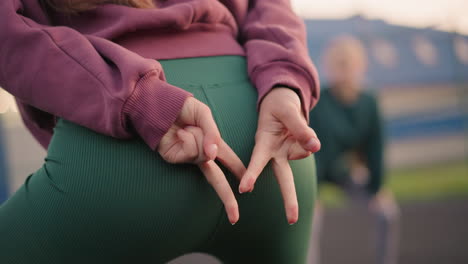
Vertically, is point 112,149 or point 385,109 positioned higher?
point 112,149

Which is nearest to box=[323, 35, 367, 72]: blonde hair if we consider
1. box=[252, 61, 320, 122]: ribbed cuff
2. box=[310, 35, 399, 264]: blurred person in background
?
box=[310, 35, 399, 264]: blurred person in background

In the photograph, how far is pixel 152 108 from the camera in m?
0.84

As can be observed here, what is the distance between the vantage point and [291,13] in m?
1.17

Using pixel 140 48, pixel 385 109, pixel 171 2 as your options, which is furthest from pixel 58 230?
pixel 385 109

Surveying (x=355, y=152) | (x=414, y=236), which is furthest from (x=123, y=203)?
(x=414, y=236)

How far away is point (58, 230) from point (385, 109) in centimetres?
957

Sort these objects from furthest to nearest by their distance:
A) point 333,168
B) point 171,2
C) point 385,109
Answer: point 385,109
point 333,168
point 171,2

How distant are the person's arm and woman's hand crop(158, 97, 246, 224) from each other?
3.07 metres

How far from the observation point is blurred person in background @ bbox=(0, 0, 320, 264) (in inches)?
32.2

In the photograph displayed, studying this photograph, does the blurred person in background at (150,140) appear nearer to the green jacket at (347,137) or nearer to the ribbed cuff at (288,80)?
the ribbed cuff at (288,80)

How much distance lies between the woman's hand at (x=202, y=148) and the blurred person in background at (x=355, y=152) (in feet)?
9.55

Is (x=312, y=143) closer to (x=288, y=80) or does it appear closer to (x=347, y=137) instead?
(x=288, y=80)

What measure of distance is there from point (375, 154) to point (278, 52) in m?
2.93

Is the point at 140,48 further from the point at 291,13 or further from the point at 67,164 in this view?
the point at 291,13
